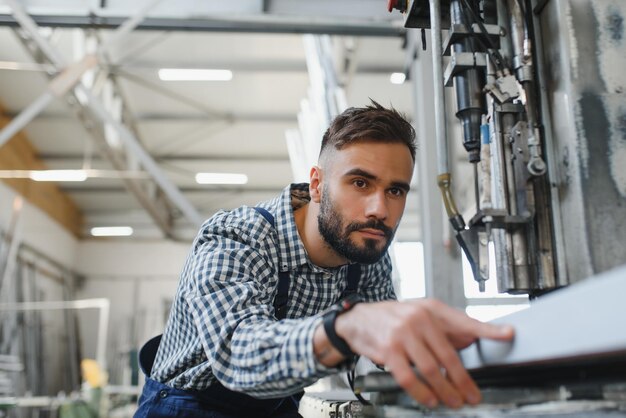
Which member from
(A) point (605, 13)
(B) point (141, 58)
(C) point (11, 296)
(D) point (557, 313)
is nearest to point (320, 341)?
(D) point (557, 313)

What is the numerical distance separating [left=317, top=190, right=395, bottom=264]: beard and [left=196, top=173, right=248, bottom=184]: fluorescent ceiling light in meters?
7.40

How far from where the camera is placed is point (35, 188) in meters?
8.54

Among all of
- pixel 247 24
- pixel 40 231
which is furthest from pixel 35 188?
pixel 247 24

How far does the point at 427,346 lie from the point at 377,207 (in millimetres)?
580

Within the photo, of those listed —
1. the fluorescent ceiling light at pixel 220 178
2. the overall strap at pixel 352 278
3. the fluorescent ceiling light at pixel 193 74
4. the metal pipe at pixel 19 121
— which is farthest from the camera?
the fluorescent ceiling light at pixel 220 178

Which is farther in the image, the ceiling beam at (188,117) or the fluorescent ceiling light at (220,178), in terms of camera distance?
the fluorescent ceiling light at (220,178)

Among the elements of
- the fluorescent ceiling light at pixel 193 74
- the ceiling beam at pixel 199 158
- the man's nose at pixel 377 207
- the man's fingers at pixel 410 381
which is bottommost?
the man's fingers at pixel 410 381

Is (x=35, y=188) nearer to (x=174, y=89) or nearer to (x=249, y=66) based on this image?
(x=174, y=89)

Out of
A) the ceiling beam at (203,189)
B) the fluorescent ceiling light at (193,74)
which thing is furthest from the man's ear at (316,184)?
the ceiling beam at (203,189)

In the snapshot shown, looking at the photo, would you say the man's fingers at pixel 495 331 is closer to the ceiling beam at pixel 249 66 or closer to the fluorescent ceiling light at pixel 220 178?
the ceiling beam at pixel 249 66

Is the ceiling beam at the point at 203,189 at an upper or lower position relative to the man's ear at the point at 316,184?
upper

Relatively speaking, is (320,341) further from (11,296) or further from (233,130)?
(11,296)

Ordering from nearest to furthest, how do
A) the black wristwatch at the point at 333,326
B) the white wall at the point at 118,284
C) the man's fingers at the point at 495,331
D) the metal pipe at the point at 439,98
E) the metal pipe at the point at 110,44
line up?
the man's fingers at the point at 495,331
the black wristwatch at the point at 333,326
the metal pipe at the point at 439,98
the metal pipe at the point at 110,44
the white wall at the point at 118,284

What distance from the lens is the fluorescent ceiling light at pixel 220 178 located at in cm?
854
